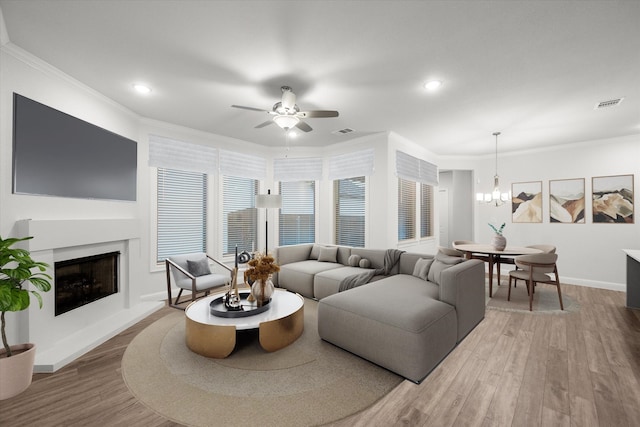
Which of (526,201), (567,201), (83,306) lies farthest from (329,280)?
(567,201)

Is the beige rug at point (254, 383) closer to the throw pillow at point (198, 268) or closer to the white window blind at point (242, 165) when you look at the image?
the throw pillow at point (198, 268)

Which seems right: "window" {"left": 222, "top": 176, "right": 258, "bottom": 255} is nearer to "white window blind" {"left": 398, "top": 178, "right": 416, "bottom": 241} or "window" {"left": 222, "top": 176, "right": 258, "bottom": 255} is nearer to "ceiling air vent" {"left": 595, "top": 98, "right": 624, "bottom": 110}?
"white window blind" {"left": 398, "top": 178, "right": 416, "bottom": 241}

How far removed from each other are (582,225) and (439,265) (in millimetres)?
4167

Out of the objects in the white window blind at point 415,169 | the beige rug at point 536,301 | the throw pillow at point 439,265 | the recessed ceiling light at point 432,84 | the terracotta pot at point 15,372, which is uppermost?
the recessed ceiling light at point 432,84

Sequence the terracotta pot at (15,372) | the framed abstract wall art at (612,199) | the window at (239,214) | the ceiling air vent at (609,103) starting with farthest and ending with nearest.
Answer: the window at (239,214)
the framed abstract wall art at (612,199)
the ceiling air vent at (609,103)
the terracotta pot at (15,372)

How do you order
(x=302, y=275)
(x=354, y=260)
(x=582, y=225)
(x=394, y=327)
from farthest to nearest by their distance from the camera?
(x=582, y=225)
(x=354, y=260)
(x=302, y=275)
(x=394, y=327)

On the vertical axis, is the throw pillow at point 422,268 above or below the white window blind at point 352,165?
Answer: below

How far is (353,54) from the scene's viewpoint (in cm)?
246

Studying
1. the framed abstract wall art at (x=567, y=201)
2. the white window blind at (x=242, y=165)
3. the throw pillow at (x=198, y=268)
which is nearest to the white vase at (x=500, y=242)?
the framed abstract wall art at (x=567, y=201)

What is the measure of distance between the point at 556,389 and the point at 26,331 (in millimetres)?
4486

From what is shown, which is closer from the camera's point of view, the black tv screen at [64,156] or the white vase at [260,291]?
the black tv screen at [64,156]

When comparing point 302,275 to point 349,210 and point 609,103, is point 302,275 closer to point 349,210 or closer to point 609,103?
point 349,210

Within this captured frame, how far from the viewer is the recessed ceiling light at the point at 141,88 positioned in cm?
309

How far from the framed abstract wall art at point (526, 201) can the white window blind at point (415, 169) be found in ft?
5.56
